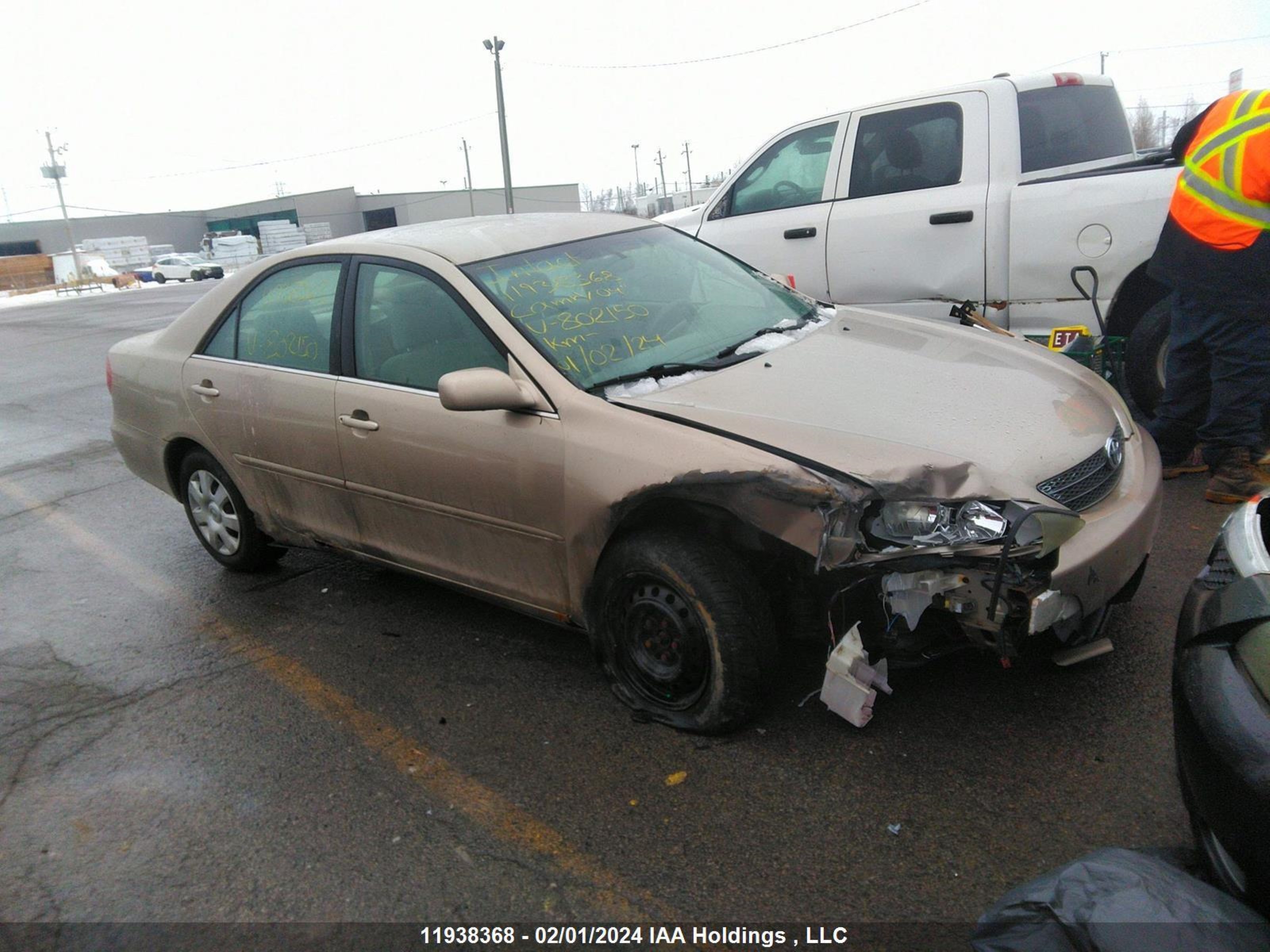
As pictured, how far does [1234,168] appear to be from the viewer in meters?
4.05

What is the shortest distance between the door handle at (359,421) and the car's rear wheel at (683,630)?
119 centimetres

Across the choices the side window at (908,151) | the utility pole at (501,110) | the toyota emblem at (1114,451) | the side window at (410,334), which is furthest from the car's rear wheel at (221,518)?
the utility pole at (501,110)

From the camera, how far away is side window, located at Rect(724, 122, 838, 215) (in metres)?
6.45

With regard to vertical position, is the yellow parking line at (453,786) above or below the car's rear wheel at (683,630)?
below

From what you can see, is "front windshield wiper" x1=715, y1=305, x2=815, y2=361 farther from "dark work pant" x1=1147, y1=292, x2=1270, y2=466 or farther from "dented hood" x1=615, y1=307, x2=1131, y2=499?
"dark work pant" x1=1147, y1=292, x2=1270, y2=466

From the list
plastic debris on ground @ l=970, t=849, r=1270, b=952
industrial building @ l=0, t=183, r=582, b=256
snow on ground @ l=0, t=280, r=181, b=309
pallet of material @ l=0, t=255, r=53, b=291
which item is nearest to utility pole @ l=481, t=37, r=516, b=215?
snow on ground @ l=0, t=280, r=181, b=309

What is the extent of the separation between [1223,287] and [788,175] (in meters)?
3.16

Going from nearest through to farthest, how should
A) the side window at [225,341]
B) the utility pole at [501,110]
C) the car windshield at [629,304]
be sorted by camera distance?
the car windshield at [629,304]
the side window at [225,341]
the utility pole at [501,110]

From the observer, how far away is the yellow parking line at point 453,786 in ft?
8.09

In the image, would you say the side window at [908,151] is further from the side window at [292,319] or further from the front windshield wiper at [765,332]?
the side window at [292,319]

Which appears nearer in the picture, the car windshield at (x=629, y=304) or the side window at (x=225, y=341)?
the car windshield at (x=629, y=304)

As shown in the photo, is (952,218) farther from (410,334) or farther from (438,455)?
(438,455)

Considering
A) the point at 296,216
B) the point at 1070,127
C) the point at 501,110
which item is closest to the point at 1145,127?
the point at 501,110

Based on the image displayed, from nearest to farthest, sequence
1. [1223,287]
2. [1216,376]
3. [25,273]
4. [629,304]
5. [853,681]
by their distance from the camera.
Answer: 1. [853,681]
2. [629,304]
3. [1223,287]
4. [1216,376]
5. [25,273]
